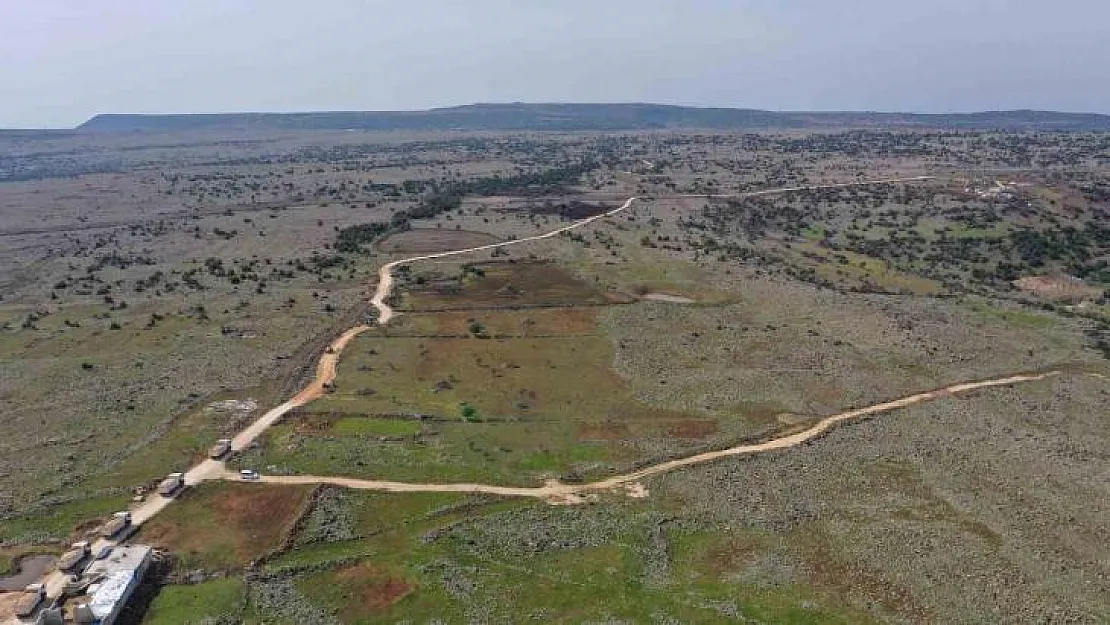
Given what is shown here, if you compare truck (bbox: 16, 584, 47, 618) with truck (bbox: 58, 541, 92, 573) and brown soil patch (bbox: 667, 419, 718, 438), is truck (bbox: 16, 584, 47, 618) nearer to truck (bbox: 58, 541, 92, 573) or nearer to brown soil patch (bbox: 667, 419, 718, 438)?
truck (bbox: 58, 541, 92, 573)

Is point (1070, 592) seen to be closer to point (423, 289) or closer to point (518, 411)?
point (518, 411)

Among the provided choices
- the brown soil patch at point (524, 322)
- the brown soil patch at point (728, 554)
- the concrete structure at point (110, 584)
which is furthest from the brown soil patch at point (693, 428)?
the concrete structure at point (110, 584)

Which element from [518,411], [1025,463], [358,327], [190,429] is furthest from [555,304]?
[1025,463]

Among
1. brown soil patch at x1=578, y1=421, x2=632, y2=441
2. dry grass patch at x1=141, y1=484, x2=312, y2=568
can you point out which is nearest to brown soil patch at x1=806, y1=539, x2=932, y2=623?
brown soil patch at x1=578, y1=421, x2=632, y2=441

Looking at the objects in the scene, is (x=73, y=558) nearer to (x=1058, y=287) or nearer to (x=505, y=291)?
(x=505, y=291)

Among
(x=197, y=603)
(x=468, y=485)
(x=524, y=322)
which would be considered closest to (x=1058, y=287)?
(x=524, y=322)
